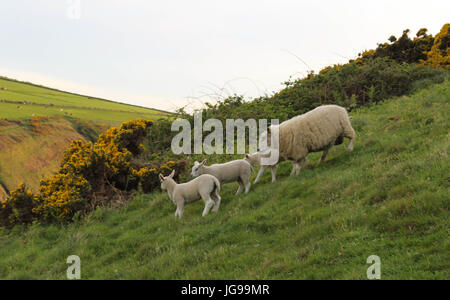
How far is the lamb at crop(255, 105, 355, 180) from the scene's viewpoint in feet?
38.9

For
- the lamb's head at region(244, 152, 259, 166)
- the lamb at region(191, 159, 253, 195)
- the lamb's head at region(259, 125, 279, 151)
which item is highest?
the lamb's head at region(259, 125, 279, 151)

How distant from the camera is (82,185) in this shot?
49.8ft

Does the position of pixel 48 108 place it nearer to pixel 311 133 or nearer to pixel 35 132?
pixel 35 132

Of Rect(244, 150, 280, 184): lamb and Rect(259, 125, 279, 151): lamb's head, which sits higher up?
Rect(259, 125, 279, 151): lamb's head

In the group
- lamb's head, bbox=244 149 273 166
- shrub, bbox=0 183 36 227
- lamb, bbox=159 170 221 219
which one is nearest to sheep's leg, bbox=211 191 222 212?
lamb, bbox=159 170 221 219

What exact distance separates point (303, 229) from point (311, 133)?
4686 mm

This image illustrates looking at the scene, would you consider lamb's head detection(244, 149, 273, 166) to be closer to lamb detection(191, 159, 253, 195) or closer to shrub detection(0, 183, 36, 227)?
lamb detection(191, 159, 253, 195)

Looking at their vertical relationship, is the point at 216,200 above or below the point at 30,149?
below

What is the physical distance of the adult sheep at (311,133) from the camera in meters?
11.9

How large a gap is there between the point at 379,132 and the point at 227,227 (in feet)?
25.0

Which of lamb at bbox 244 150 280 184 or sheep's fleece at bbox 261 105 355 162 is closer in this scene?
sheep's fleece at bbox 261 105 355 162

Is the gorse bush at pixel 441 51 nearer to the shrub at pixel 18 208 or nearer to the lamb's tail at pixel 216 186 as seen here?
the lamb's tail at pixel 216 186

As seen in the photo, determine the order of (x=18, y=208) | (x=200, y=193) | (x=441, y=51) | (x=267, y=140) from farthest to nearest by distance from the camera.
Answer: (x=441, y=51) → (x=18, y=208) → (x=267, y=140) → (x=200, y=193)

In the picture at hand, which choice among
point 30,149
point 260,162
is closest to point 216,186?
point 260,162
